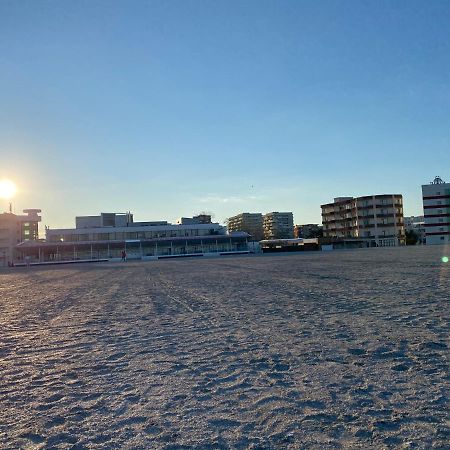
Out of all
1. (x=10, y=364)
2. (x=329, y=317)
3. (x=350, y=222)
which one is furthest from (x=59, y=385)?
(x=350, y=222)

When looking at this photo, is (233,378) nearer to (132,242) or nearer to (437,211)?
(132,242)

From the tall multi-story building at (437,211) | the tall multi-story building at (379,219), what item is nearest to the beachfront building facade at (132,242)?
the tall multi-story building at (379,219)

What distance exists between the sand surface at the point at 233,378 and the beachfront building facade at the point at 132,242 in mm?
77784

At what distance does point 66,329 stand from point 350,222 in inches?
4822

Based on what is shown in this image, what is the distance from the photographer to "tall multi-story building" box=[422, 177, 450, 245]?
108125mm

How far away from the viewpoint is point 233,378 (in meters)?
5.24

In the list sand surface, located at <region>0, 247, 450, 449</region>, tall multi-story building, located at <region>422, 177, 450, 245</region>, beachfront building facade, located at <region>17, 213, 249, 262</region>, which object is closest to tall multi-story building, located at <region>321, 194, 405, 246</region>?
tall multi-story building, located at <region>422, 177, 450, 245</region>

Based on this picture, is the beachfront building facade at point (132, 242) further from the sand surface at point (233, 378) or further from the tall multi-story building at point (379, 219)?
the sand surface at point (233, 378)

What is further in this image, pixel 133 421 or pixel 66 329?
pixel 66 329

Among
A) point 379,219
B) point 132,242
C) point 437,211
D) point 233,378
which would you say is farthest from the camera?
point 379,219

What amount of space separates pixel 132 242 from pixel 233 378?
296ft

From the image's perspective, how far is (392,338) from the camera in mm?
6902

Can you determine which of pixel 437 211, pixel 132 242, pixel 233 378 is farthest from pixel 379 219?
pixel 233 378

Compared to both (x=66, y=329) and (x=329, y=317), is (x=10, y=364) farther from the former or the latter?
(x=329, y=317)
